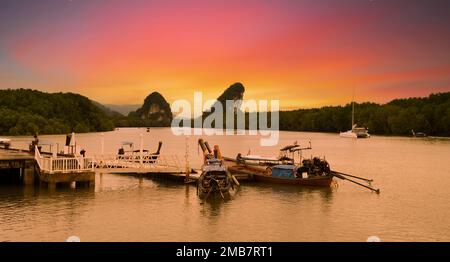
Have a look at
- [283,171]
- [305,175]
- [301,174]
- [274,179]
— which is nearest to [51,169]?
[274,179]

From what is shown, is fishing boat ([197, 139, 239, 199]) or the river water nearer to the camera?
the river water

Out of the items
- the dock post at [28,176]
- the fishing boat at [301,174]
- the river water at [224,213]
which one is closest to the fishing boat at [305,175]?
the fishing boat at [301,174]

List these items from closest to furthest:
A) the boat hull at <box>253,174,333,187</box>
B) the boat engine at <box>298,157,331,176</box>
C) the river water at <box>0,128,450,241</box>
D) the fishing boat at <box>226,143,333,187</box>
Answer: the river water at <box>0,128,450,241</box> < the boat hull at <box>253,174,333,187</box> < the fishing boat at <box>226,143,333,187</box> < the boat engine at <box>298,157,331,176</box>

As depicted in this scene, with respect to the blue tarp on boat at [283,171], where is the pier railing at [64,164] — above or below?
above

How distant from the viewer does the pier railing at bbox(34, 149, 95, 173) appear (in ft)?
117

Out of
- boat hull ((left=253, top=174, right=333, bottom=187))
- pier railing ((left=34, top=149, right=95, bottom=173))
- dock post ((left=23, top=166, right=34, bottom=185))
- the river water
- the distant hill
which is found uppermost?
the distant hill

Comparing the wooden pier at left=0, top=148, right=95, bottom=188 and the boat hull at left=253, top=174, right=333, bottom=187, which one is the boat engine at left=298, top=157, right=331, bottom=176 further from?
the wooden pier at left=0, top=148, right=95, bottom=188

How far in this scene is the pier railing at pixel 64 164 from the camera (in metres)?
35.7

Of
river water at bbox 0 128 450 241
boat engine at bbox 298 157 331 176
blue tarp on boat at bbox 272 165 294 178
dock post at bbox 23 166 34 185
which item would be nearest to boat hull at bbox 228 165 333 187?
blue tarp on boat at bbox 272 165 294 178

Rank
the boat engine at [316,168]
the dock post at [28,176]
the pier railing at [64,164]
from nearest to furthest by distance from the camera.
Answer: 1. the pier railing at [64,164]
2. the dock post at [28,176]
3. the boat engine at [316,168]

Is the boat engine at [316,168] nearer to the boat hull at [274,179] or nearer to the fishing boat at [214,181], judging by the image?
the boat hull at [274,179]

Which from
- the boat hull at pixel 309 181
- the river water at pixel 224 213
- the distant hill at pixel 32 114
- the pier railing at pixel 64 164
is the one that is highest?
the distant hill at pixel 32 114
